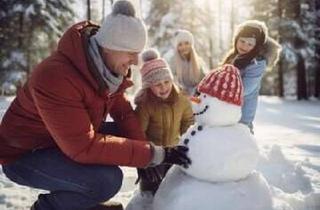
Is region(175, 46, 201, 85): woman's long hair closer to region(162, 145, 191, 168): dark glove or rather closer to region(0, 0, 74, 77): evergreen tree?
region(162, 145, 191, 168): dark glove

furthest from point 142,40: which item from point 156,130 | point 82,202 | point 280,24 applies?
point 280,24

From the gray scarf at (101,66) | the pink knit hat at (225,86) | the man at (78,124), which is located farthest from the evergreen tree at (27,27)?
the pink knit hat at (225,86)

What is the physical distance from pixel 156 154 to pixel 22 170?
86 cm

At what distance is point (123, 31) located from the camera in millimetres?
2846

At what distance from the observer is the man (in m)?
2.75

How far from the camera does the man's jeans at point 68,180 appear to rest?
2904 mm

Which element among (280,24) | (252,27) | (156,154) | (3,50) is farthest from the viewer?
(280,24)

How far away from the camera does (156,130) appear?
13.6 ft

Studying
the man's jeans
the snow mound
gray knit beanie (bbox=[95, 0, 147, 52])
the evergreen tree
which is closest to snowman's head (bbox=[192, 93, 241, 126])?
the snow mound

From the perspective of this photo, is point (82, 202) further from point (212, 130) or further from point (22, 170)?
point (212, 130)

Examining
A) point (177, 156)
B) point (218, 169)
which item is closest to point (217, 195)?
point (218, 169)

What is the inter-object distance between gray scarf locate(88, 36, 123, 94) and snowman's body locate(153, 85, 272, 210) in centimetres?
54

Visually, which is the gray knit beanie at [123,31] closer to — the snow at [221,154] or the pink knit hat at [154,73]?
the snow at [221,154]

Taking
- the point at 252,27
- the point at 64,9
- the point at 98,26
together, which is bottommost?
the point at 64,9
